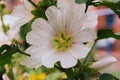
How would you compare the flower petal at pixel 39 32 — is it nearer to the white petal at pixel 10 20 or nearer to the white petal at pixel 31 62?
the white petal at pixel 31 62

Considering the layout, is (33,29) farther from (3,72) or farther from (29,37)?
(3,72)

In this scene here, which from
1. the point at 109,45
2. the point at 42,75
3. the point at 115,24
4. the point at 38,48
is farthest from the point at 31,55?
the point at 115,24

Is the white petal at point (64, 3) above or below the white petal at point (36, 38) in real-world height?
above

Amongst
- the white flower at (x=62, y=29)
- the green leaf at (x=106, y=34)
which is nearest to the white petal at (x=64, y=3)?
the white flower at (x=62, y=29)

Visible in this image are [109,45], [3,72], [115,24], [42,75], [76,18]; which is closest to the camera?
[76,18]

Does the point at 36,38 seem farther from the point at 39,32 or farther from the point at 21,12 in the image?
the point at 21,12

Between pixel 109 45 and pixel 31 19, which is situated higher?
pixel 31 19

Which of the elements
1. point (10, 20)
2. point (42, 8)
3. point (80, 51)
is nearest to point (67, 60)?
point (80, 51)
